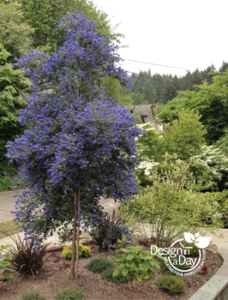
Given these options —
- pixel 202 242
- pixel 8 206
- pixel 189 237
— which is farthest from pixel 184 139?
pixel 8 206

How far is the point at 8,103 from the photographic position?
1212cm

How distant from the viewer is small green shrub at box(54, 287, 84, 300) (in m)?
2.98

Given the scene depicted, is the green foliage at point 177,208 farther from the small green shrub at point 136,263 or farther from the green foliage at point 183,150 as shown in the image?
the green foliage at point 183,150

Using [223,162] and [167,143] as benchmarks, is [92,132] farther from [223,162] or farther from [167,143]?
[223,162]

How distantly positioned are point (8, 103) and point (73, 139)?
10.6 meters

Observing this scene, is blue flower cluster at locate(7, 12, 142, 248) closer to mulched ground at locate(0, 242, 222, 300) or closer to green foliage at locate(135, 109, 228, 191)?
mulched ground at locate(0, 242, 222, 300)

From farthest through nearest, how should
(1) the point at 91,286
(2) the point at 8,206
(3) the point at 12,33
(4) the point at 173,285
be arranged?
1. (3) the point at 12,33
2. (2) the point at 8,206
3. (1) the point at 91,286
4. (4) the point at 173,285

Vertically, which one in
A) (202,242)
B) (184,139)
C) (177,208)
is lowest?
(202,242)

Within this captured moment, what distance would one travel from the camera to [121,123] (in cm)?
298

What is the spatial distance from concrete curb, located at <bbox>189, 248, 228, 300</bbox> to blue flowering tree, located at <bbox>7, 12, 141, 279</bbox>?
154 cm

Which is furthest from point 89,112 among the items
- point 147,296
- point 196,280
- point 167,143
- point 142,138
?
point 167,143

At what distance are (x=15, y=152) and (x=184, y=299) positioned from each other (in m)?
2.88

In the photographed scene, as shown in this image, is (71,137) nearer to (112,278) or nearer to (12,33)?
(112,278)

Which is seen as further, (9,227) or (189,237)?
(9,227)
